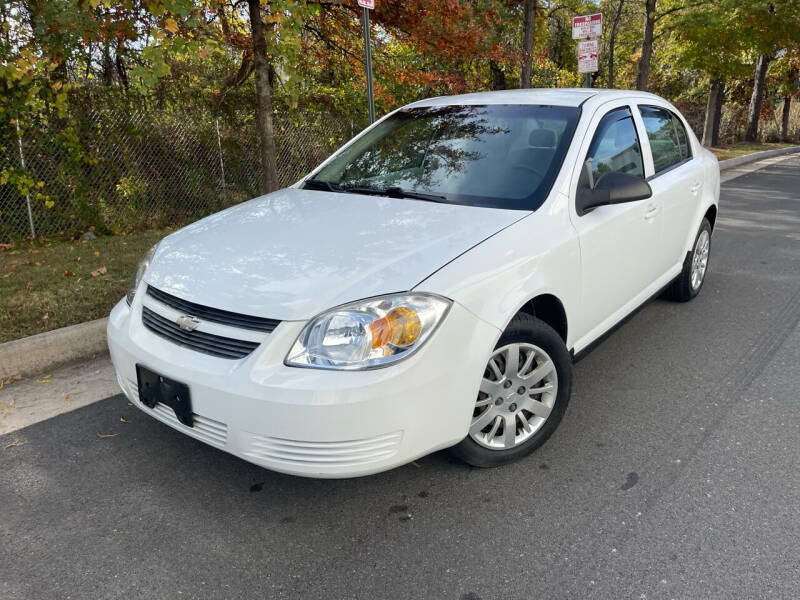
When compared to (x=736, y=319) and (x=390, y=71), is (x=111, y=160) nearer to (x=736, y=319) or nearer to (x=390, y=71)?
(x=390, y=71)

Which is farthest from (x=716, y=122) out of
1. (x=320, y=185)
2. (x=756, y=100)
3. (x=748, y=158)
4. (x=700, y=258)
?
→ (x=320, y=185)

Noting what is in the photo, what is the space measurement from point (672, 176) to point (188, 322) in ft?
10.9

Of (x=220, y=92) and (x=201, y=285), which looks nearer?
(x=201, y=285)

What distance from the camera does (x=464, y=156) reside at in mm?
3629

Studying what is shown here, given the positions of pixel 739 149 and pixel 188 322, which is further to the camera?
pixel 739 149

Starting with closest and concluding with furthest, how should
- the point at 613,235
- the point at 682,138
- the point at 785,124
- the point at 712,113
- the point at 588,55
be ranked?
the point at 613,235 → the point at 682,138 → the point at 588,55 → the point at 712,113 → the point at 785,124

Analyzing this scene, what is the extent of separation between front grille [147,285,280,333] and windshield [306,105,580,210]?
1.26 metres

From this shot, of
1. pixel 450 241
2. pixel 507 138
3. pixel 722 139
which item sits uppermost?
pixel 507 138

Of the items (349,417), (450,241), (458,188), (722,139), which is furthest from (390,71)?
(722,139)

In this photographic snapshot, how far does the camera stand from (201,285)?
107 inches

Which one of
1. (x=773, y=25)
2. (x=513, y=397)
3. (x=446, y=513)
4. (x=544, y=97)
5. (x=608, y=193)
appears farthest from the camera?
(x=773, y=25)

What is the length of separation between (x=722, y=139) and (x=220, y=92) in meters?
21.3

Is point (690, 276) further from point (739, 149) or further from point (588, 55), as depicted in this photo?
point (739, 149)

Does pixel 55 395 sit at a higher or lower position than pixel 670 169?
lower
